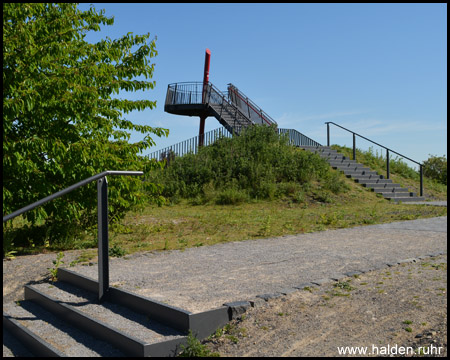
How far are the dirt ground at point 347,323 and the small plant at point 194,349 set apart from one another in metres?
0.10

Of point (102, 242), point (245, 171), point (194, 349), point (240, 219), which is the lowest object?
point (194, 349)

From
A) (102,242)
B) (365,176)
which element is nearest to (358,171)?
(365,176)

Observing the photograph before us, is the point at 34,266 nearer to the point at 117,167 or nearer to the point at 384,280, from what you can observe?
the point at 117,167

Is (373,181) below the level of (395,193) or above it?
above

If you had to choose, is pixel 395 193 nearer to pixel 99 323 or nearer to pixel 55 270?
pixel 55 270

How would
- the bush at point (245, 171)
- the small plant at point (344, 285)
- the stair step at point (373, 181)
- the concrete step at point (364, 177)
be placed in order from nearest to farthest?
1. the small plant at point (344, 285)
2. the bush at point (245, 171)
3. the stair step at point (373, 181)
4. the concrete step at point (364, 177)

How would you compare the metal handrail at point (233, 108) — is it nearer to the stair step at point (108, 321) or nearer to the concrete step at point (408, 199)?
the concrete step at point (408, 199)

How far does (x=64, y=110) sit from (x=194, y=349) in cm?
536

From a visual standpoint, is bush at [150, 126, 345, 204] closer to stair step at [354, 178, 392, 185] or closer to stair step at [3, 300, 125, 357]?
stair step at [354, 178, 392, 185]

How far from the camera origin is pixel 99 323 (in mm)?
4418

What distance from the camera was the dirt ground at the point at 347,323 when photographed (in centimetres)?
356

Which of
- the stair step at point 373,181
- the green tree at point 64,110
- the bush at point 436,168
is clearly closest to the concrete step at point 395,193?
the stair step at point 373,181

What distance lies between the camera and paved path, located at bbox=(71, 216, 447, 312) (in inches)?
197

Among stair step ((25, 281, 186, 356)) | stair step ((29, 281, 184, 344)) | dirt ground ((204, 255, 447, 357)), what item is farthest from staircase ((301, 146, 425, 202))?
stair step ((25, 281, 186, 356))
